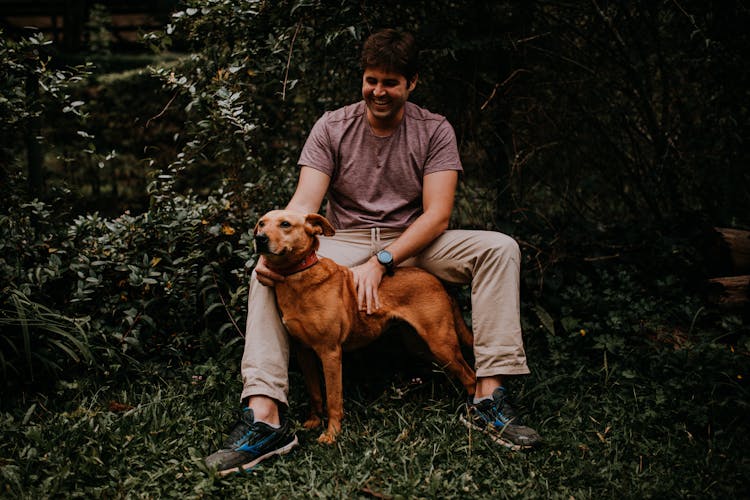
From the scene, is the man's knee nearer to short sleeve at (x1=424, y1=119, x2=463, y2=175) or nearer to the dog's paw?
short sleeve at (x1=424, y1=119, x2=463, y2=175)

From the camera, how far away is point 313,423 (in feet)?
9.85

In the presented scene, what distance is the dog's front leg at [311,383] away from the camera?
301 centimetres

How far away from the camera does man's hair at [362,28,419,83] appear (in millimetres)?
2996

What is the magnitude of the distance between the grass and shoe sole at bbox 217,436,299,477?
0.09 feet

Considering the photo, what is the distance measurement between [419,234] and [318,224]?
0.55 meters

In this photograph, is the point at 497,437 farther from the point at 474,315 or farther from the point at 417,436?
the point at 474,315

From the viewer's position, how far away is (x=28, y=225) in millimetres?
3660

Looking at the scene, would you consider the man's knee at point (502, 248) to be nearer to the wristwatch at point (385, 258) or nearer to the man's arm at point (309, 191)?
the wristwatch at point (385, 258)

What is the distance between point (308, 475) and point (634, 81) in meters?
3.77

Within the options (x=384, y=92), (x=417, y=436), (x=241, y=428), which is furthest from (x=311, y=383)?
(x=384, y=92)

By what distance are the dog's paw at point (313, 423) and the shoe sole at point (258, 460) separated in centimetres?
18

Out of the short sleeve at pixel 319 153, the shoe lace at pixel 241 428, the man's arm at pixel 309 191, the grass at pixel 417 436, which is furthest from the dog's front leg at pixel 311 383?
the short sleeve at pixel 319 153

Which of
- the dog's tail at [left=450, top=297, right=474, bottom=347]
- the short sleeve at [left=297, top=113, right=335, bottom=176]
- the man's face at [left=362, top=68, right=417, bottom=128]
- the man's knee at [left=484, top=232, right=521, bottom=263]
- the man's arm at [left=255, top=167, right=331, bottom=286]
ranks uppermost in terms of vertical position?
the man's face at [left=362, top=68, right=417, bottom=128]

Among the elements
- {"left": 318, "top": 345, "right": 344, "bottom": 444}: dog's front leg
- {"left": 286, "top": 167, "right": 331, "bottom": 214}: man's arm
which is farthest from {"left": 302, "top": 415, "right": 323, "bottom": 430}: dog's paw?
{"left": 286, "top": 167, "right": 331, "bottom": 214}: man's arm
